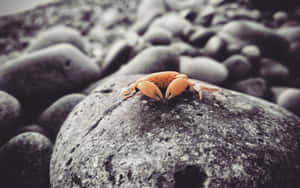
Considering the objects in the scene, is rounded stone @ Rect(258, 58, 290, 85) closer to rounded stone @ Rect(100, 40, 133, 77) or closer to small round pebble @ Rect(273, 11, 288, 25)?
small round pebble @ Rect(273, 11, 288, 25)

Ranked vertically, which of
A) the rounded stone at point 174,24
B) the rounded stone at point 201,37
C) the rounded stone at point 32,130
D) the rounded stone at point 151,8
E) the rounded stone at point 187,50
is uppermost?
the rounded stone at point 151,8

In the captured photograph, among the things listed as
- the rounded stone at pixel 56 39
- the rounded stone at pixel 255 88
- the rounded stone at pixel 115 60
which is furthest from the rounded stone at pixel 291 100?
the rounded stone at pixel 56 39

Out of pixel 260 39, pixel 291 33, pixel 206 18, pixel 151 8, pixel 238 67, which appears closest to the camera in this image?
pixel 238 67

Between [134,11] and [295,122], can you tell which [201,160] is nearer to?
[295,122]

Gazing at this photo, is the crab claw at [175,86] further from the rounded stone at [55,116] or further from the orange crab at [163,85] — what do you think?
the rounded stone at [55,116]

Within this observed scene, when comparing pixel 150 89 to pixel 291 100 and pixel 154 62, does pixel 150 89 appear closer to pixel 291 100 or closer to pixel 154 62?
pixel 154 62

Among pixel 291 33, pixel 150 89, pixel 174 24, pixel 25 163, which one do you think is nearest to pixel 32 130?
pixel 25 163

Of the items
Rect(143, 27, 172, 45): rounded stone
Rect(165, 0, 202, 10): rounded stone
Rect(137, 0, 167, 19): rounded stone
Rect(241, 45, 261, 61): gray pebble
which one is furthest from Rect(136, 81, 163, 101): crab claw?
Rect(165, 0, 202, 10): rounded stone
